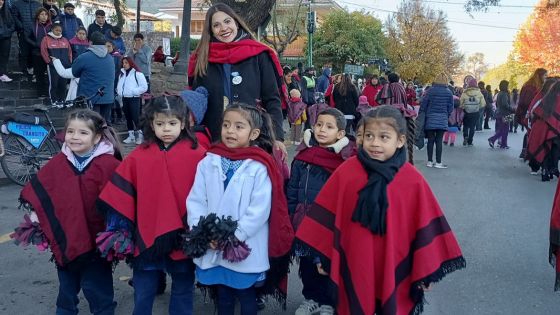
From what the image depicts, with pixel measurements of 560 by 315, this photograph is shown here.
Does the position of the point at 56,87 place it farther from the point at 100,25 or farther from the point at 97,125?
the point at 97,125

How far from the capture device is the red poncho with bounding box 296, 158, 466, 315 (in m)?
2.94

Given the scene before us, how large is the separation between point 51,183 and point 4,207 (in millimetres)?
4019

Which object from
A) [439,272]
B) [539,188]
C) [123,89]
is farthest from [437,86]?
[439,272]

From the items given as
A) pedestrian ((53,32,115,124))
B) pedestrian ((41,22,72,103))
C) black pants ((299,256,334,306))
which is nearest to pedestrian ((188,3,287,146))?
black pants ((299,256,334,306))

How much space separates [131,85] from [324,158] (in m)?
7.70

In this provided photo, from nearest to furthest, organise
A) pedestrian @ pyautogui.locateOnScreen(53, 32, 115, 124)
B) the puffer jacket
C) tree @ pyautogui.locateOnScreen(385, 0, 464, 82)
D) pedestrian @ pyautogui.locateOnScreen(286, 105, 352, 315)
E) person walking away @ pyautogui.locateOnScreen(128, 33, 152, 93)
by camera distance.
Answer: pedestrian @ pyautogui.locateOnScreen(286, 105, 352, 315), pedestrian @ pyautogui.locateOnScreen(53, 32, 115, 124), the puffer jacket, person walking away @ pyautogui.locateOnScreen(128, 33, 152, 93), tree @ pyautogui.locateOnScreen(385, 0, 464, 82)

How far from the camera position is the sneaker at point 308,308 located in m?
3.97

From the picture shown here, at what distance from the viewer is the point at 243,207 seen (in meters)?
3.25

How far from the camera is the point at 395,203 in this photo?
9.62 feet

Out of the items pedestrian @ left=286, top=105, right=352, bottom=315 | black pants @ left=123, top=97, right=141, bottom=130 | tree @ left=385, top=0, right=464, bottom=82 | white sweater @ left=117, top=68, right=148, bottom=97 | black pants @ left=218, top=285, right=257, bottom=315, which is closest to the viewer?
black pants @ left=218, top=285, right=257, bottom=315

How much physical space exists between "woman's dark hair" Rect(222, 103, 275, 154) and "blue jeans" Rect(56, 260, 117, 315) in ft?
4.00

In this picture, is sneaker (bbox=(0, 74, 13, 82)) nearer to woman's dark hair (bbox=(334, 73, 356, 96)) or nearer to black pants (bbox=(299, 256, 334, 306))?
woman's dark hair (bbox=(334, 73, 356, 96))

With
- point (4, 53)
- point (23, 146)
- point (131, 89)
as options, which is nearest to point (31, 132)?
point (23, 146)

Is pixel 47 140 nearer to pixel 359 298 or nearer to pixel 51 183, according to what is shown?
pixel 51 183
